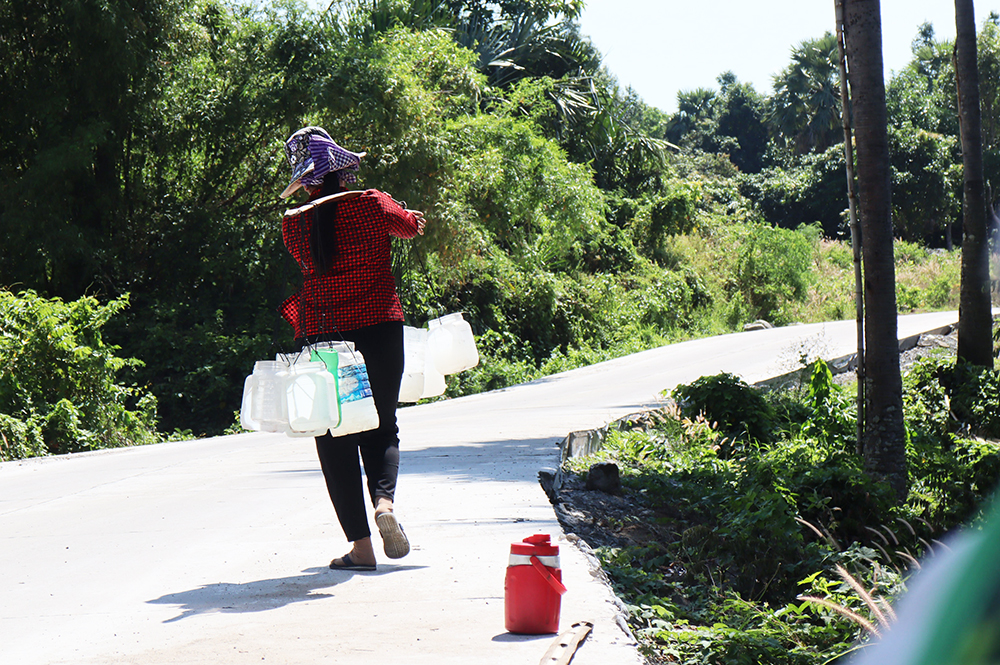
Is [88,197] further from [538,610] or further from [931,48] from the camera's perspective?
[931,48]

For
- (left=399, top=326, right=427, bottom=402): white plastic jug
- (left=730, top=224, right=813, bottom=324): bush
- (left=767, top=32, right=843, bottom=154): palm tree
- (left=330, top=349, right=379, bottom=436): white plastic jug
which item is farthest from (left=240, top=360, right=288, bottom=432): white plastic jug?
(left=767, top=32, right=843, bottom=154): palm tree

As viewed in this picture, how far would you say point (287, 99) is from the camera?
18.4m

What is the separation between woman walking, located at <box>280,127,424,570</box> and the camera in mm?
4965

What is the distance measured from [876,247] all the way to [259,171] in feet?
48.6

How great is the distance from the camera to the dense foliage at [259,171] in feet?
55.6

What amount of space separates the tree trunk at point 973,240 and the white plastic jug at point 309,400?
10.9m

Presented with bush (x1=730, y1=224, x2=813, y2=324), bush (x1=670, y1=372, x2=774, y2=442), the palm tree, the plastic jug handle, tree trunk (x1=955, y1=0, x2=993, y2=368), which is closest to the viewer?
the plastic jug handle

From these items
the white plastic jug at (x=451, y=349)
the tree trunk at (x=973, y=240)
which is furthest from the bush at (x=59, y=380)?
the tree trunk at (x=973, y=240)

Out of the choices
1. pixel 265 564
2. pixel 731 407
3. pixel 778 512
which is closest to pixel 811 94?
pixel 731 407

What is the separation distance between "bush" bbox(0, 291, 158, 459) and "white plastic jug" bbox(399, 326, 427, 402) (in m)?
8.61

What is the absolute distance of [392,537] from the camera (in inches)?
195

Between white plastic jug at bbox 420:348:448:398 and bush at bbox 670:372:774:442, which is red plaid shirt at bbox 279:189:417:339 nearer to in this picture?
white plastic jug at bbox 420:348:448:398

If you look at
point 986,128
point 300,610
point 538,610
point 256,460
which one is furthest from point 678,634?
point 986,128

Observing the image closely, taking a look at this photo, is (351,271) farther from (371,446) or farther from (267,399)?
(371,446)
